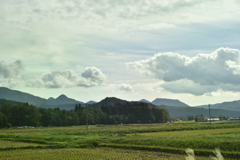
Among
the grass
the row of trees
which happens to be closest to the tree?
the row of trees

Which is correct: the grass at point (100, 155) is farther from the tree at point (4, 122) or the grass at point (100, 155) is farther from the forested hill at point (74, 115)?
the forested hill at point (74, 115)

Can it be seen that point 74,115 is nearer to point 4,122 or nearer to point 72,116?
point 72,116

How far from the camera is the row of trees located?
97.8 metres

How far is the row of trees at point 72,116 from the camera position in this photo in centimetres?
9775

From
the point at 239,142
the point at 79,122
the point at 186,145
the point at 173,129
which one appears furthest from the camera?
the point at 79,122

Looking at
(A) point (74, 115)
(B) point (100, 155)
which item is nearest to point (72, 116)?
(A) point (74, 115)

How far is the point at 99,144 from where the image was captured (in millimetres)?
32562

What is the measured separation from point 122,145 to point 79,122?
88842 mm

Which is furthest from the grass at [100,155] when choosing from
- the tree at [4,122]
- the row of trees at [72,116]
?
the row of trees at [72,116]

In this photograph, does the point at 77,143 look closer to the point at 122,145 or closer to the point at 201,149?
the point at 122,145

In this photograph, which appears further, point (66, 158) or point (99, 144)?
point (99, 144)

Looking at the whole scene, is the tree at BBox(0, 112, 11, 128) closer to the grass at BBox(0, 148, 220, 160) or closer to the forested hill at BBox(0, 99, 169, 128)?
the forested hill at BBox(0, 99, 169, 128)

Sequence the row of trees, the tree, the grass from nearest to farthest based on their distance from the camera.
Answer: the grass < the tree < the row of trees

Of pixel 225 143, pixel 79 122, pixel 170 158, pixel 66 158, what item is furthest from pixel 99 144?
pixel 79 122
